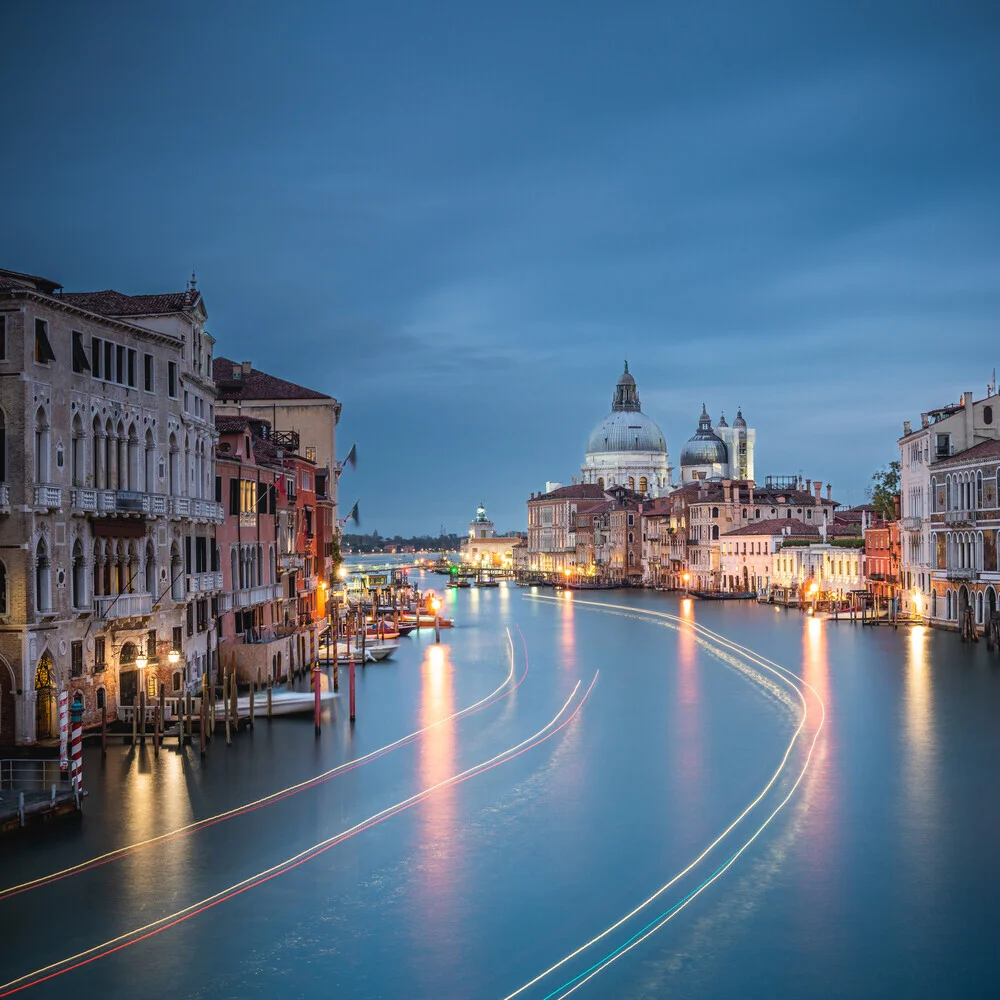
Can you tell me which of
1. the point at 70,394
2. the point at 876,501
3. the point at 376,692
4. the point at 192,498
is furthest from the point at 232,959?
the point at 876,501

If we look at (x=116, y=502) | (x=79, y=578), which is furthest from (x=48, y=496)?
(x=116, y=502)

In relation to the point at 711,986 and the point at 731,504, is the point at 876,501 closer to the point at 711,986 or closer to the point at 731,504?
the point at 731,504

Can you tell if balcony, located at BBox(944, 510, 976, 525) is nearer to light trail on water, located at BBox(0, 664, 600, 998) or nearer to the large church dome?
light trail on water, located at BBox(0, 664, 600, 998)

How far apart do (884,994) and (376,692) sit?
76.7 ft

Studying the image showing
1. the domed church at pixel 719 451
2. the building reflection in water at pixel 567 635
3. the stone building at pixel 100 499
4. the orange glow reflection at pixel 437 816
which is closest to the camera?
the orange glow reflection at pixel 437 816

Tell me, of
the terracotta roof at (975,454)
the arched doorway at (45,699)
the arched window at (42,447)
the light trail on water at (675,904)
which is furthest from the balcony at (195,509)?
the terracotta roof at (975,454)

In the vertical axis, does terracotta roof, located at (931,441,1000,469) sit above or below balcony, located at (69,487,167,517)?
above

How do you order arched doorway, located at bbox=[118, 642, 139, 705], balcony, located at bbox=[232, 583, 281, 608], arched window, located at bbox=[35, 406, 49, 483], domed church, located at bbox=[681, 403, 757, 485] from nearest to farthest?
arched window, located at bbox=[35, 406, 49, 483] → arched doorway, located at bbox=[118, 642, 139, 705] → balcony, located at bbox=[232, 583, 281, 608] → domed church, located at bbox=[681, 403, 757, 485]

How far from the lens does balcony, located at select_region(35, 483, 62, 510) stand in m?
21.4

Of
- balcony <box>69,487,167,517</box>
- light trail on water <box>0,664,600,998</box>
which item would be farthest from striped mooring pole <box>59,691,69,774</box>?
balcony <box>69,487,167,517</box>

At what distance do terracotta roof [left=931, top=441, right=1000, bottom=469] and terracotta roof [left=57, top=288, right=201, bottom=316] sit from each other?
89.0 ft

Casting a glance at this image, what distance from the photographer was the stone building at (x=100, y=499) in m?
21.3

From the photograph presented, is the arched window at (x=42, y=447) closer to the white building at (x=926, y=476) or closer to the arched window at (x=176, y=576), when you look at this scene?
the arched window at (x=176, y=576)

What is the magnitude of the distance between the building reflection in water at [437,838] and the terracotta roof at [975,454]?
21.1 meters
